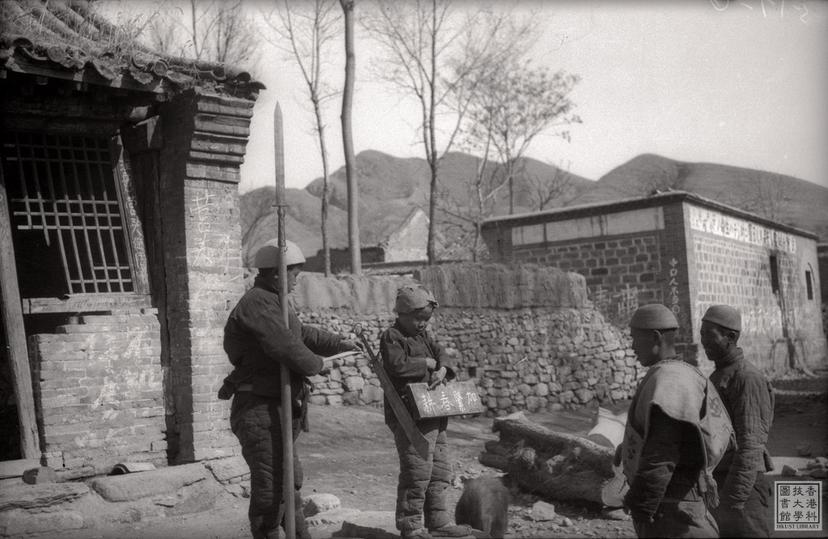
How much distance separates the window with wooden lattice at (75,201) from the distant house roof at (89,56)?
84 cm

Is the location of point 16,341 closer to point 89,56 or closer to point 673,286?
point 89,56

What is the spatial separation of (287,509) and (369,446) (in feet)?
20.4

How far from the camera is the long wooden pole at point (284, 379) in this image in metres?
4.32

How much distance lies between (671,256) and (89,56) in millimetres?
15179

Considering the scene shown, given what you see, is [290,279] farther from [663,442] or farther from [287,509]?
[663,442]

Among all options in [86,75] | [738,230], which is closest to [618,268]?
[738,230]

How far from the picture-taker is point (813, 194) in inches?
2115

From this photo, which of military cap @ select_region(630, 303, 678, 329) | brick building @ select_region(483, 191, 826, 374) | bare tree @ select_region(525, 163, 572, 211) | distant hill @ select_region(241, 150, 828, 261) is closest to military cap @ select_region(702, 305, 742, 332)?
military cap @ select_region(630, 303, 678, 329)

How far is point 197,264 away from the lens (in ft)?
22.4

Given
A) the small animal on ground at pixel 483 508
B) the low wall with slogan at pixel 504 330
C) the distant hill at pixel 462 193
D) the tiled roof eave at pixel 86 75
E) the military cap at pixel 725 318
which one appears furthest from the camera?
the distant hill at pixel 462 193

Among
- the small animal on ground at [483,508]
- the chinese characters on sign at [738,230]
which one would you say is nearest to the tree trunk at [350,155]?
the chinese characters on sign at [738,230]

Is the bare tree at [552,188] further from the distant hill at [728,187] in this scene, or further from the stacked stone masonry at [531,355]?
the stacked stone masonry at [531,355]

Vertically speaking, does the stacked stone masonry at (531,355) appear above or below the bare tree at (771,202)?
below

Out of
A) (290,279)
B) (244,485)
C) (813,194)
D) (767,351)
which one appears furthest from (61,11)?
(813,194)
